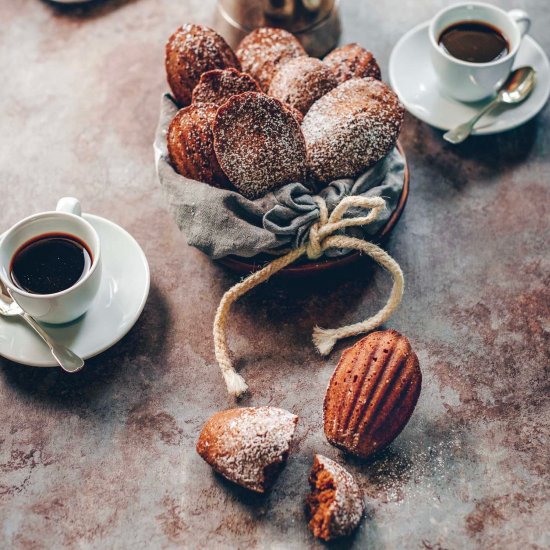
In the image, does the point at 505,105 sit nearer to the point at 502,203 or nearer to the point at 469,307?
the point at 502,203

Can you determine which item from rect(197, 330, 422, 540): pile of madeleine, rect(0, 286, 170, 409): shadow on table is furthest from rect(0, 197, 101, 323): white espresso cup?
rect(197, 330, 422, 540): pile of madeleine

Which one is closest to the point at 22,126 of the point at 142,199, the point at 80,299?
the point at 142,199

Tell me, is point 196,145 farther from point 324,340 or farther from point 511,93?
point 511,93

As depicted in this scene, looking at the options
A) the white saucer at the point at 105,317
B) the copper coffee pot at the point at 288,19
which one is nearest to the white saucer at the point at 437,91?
the copper coffee pot at the point at 288,19

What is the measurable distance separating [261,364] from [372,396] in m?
0.25

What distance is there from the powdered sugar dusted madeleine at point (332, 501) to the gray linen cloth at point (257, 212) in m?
0.40

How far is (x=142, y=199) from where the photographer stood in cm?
157

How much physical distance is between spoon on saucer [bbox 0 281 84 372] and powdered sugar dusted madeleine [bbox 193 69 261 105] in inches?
20.5

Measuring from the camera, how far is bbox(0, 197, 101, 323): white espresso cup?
1217mm

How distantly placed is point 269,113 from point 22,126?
711mm

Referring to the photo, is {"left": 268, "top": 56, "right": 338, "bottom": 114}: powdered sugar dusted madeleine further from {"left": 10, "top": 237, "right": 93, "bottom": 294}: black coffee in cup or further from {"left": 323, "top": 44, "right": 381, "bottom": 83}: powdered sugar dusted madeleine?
{"left": 10, "top": 237, "right": 93, "bottom": 294}: black coffee in cup

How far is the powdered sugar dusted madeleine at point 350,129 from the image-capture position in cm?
132

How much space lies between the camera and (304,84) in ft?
4.61

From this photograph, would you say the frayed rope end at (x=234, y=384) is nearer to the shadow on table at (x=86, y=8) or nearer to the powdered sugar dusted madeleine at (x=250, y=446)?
the powdered sugar dusted madeleine at (x=250, y=446)
